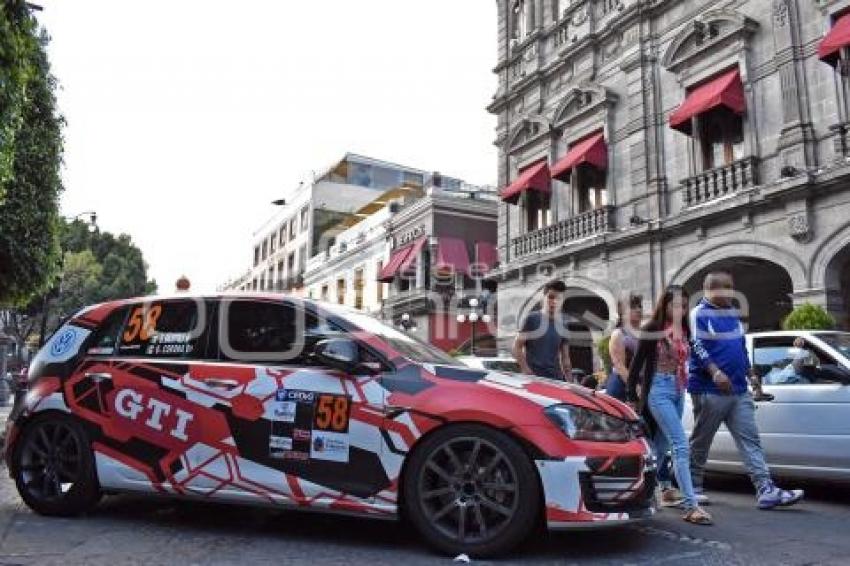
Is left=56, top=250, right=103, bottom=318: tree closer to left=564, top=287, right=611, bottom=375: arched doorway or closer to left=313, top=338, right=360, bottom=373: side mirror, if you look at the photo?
left=564, top=287, right=611, bottom=375: arched doorway

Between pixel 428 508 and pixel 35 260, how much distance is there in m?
10.1

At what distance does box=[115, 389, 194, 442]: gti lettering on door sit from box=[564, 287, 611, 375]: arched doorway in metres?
14.6

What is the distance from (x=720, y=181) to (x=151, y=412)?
510 inches

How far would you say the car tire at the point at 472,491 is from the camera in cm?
408

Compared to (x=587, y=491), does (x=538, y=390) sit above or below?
above

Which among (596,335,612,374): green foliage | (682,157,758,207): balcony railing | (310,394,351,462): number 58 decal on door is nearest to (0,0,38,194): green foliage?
(310,394,351,462): number 58 decal on door

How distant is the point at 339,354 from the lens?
4.50 meters

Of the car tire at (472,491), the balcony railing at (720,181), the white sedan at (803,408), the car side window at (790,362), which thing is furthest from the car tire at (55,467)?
the balcony railing at (720,181)

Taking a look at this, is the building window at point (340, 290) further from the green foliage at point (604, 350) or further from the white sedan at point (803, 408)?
the white sedan at point (803, 408)

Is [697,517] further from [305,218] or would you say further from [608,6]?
[305,218]

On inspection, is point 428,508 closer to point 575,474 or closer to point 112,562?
point 575,474

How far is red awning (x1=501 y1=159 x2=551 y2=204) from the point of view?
19938 millimetres

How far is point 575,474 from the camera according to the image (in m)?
4.07

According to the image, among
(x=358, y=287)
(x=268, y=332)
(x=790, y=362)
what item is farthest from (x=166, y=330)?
(x=358, y=287)
